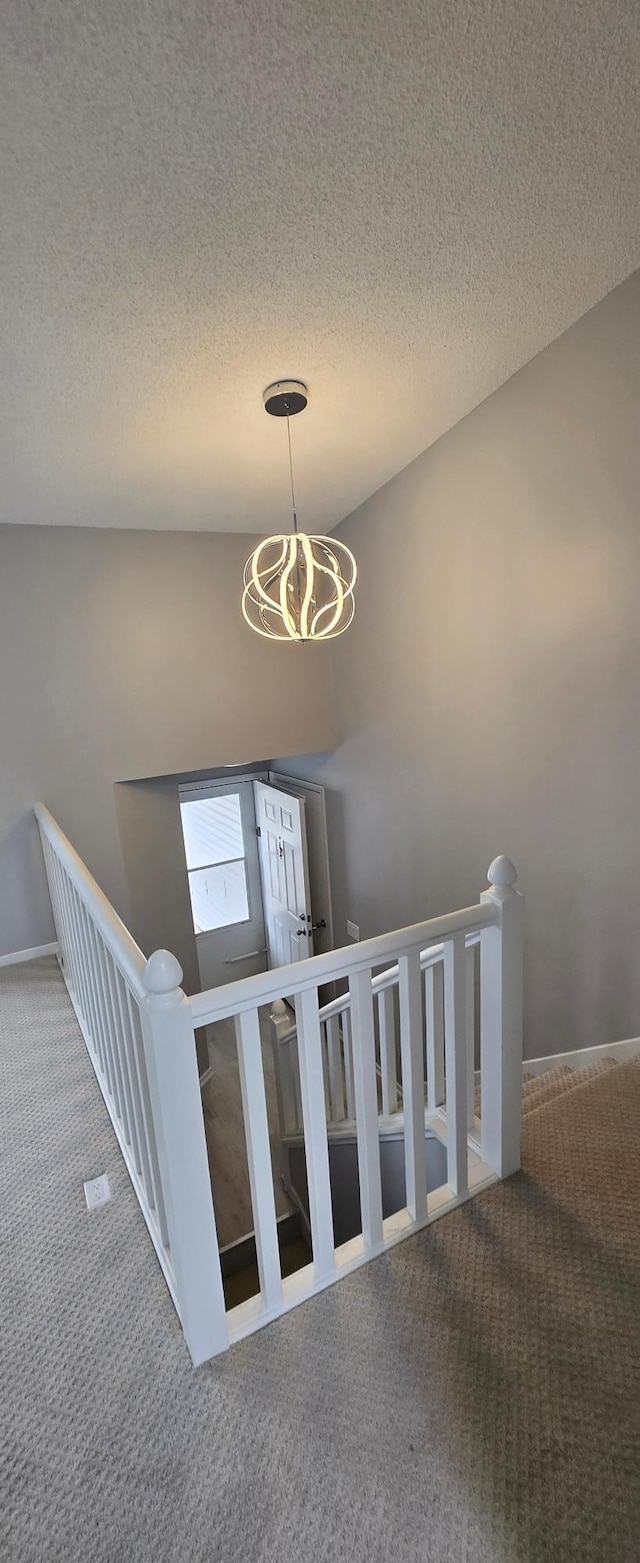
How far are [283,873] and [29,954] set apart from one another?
2106 mm

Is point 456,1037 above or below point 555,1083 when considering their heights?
above

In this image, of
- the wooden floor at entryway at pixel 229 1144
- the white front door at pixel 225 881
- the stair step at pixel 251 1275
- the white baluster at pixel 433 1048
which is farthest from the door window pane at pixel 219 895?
the white baluster at pixel 433 1048

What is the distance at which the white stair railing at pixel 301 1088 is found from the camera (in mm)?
1064

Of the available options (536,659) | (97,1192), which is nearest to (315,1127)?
(97,1192)

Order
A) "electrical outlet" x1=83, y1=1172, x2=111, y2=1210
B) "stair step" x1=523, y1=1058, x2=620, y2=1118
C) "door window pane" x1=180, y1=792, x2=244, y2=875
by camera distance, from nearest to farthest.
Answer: "electrical outlet" x1=83, y1=1172, x2=111, y2=1210
"stair step" x1=523, y1=1058, x2=620, y2=1118
"door window pane" x1=180, y1=792, x2=244, y2=875

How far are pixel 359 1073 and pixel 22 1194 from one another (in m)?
1.06

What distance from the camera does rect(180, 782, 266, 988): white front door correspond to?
5.40 m

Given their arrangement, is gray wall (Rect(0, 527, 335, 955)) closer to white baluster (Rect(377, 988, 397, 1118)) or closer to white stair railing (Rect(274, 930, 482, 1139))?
white stair railing (Rect(274, 930, 482, 1139))

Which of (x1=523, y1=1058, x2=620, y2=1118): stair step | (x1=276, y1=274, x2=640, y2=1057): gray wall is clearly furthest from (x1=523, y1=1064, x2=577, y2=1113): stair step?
(x1=276, y1=274, x2=640, y2=1057): gray wall

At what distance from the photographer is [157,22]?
99 cm

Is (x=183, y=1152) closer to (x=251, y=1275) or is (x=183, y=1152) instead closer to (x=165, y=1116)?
(x=165, y=1116)

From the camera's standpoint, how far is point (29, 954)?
10.6 feet

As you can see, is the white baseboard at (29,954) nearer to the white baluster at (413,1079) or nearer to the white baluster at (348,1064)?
the white baluster at (348,1064)

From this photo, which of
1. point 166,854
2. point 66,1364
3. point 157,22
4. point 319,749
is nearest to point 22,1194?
point 66,1364
